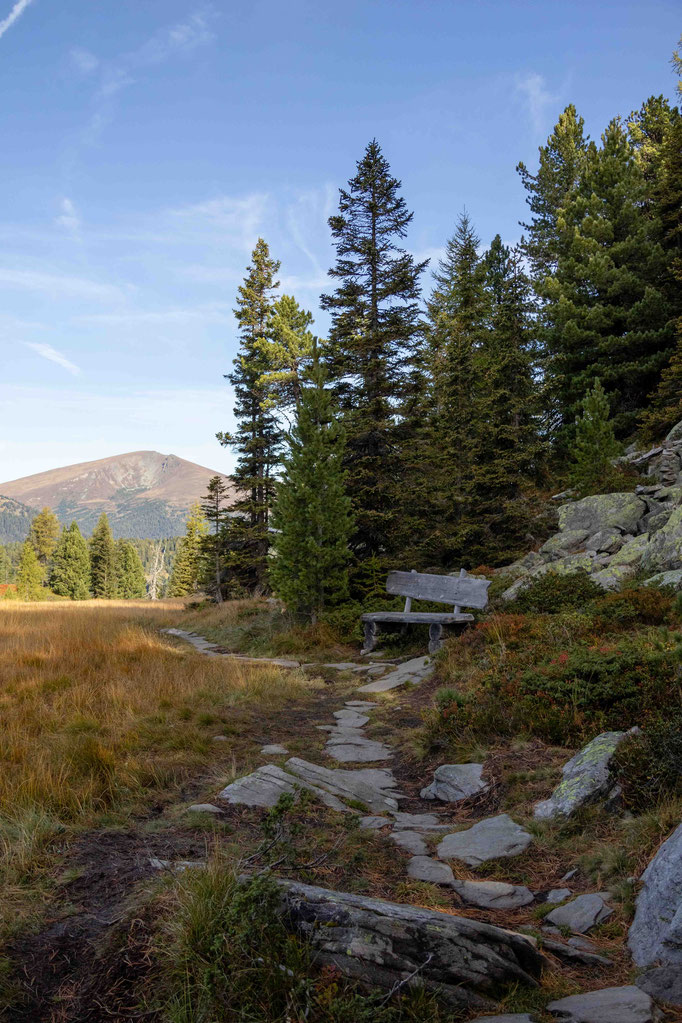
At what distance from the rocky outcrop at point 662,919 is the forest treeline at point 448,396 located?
447 inches

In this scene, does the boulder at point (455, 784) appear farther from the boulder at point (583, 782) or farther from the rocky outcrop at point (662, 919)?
the rocky outcrop at point (662, 919)

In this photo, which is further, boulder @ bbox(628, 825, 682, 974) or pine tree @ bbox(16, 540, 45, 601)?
pine tree @ bbox(16, 540, 45, 601)

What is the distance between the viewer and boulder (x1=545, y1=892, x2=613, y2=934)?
2994 millimetres

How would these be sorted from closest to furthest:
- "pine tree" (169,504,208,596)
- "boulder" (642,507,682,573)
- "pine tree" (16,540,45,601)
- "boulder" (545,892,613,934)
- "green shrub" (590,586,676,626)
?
"boulder" (545,892,613,934)
"green shrub" (590,586,676,626)
"boulder" (642,507,682,573)
"pine tree" (169,504,208,596)
"pine tree" (16,540,45,601)

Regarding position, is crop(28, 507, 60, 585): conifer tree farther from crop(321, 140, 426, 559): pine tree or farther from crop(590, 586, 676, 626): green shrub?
crop(590, 586, 676, 626): green shrub

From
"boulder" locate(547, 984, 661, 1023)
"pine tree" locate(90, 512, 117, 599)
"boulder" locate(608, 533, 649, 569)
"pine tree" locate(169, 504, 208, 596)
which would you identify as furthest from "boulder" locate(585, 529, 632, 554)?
"pine tree" locate(90, 512, 117, 599)

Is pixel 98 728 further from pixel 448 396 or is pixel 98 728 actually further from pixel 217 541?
pixel 217 541

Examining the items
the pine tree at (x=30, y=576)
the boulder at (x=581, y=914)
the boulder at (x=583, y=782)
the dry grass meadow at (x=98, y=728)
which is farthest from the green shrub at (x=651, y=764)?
the pine tree at (x=30, y=576)

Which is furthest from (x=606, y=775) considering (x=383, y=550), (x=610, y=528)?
(x=383, y=550)

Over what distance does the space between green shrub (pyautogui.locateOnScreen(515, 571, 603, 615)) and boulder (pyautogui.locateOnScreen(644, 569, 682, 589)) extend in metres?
1.00

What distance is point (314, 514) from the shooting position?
545 inches

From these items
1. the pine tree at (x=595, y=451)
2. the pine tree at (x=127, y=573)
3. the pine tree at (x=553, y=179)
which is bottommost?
the pine tree at (x=127, y=573)

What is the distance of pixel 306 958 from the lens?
88.8 inches

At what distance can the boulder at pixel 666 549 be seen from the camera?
9.95 m
